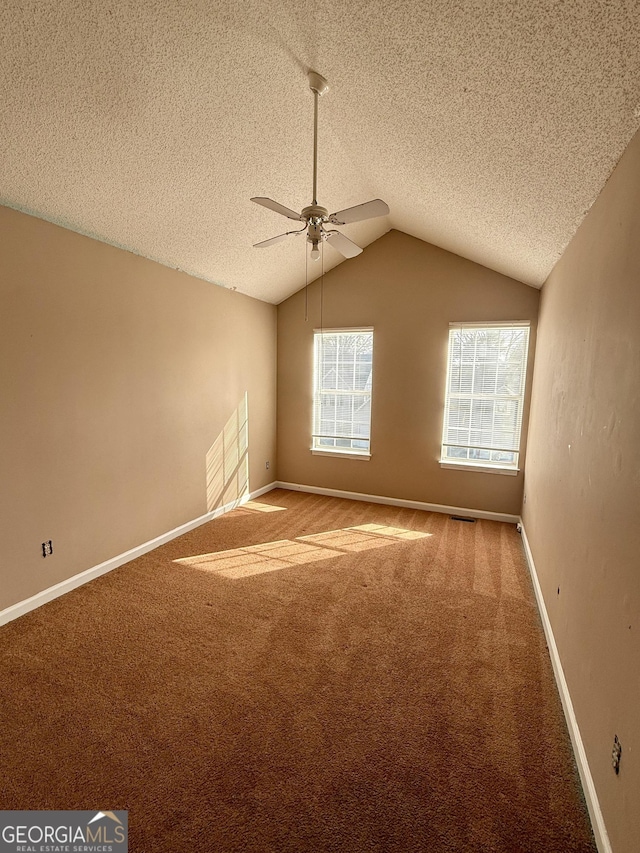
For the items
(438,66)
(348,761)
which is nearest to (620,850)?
(348,761)

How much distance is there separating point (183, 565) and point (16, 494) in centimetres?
136

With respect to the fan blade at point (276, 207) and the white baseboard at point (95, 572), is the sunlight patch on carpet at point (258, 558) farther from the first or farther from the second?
the fan blade at point (276, 207)

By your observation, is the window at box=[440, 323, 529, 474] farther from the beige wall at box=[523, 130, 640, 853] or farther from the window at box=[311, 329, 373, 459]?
the beige wall at box=[523, 130, 640, 853]

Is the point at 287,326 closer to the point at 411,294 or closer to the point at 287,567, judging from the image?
the point at 411,294

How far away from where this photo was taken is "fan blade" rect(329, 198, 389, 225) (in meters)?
2.03

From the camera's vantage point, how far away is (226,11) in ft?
5.48

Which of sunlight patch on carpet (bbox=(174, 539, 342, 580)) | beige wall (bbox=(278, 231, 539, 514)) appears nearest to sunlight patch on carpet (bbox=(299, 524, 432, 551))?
sunlight patch on carpet (bbox=(174, 539, 342, 580))

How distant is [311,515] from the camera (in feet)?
15.1

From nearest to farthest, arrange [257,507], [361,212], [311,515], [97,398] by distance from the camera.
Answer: [361,212] < [97,398] < [311,515] < [257,507]

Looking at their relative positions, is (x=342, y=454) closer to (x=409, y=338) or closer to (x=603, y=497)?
(x=409, y=338)

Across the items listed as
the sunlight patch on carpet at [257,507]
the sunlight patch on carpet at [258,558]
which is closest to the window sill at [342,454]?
the sunlight patch on carpet at [257,507]

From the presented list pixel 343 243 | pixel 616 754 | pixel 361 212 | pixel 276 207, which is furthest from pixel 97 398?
pixel 616 754

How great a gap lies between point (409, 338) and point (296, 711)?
389cm

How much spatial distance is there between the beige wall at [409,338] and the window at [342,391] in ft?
0.39
